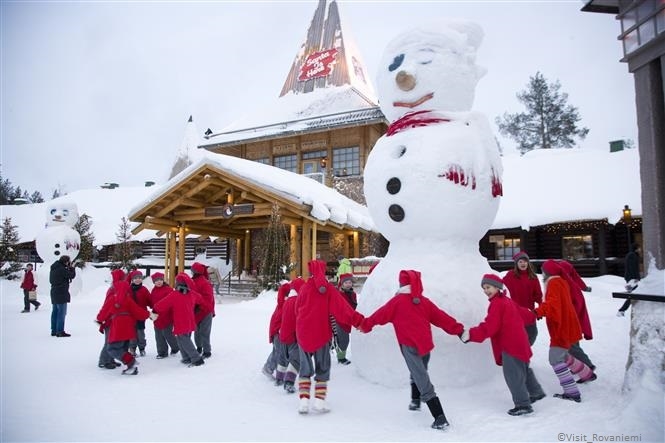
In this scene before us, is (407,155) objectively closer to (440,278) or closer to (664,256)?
(440,278)

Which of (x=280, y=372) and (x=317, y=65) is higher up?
(x=317, y=65)

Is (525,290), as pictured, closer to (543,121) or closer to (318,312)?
(318,312)

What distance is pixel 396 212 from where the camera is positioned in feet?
15.8

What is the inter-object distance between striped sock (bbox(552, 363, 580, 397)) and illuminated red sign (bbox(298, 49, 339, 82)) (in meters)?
18.4

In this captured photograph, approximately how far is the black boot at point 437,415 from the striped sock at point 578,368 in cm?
177

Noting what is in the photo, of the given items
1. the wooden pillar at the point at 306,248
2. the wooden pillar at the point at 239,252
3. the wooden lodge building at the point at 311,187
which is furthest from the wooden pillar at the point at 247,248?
the wooden pillar at the point at 306,248

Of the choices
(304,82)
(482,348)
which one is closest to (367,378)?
(482,348)

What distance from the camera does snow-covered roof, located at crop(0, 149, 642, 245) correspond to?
480 inches

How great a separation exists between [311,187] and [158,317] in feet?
29.7

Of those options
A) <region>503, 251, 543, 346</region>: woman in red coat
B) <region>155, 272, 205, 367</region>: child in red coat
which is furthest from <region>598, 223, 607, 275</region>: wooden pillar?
<region>155, 272, 205, 367</region>: child in red coat

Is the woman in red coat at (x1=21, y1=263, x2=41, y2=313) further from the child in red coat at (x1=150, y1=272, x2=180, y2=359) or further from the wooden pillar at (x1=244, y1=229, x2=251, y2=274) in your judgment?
the wooden pillar at (x1=244, y1=229, x2=251, y2=274)

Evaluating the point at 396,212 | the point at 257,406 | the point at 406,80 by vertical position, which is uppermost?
the point at 406,80

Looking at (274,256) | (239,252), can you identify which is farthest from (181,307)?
(239,252)

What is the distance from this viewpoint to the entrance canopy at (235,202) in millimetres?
11797
